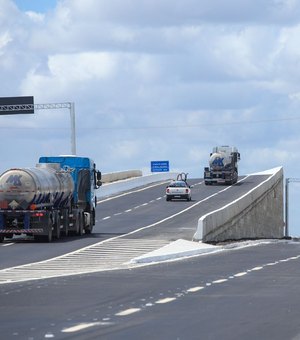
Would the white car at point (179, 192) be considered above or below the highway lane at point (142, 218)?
above

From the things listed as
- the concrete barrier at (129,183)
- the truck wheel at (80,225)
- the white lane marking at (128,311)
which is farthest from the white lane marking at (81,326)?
the concrete barrier at (129,183)

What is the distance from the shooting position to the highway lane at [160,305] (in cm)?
1498

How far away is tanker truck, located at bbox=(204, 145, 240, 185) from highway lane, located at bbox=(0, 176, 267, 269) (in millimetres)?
1204

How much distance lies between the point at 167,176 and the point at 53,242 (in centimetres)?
7046

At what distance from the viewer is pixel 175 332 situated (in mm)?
14875

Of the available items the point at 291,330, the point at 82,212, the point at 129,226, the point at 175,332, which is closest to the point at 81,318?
the point at 175,332

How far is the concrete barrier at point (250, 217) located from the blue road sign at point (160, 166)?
1173cm

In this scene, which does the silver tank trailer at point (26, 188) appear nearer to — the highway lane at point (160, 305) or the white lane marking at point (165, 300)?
the highway lane at point (160, 305)

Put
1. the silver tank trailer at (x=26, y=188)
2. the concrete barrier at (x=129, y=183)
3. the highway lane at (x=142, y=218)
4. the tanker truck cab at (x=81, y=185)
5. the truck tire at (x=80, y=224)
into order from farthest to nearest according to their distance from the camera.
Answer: the concrete barrier at (x=129, y=183) → the tanker truck cab at (x=81, y=185) → the truck tire at (x=80, y=224) → the silver tank trailer at (x=26, y=188) → the highway lane at (x=142, y=218)

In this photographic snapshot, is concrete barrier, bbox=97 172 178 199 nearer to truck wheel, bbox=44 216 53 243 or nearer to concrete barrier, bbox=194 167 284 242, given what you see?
concrete barrier, bbox=194 167 284 242

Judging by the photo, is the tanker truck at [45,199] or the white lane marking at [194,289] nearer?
the white lane marking at [194,289]

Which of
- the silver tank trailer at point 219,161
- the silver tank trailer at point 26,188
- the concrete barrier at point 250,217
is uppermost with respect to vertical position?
the silver tank trailer at point 219,161

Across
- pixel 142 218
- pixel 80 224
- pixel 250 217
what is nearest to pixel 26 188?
pixel 80 224

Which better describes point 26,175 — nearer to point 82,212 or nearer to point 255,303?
point 82,212
